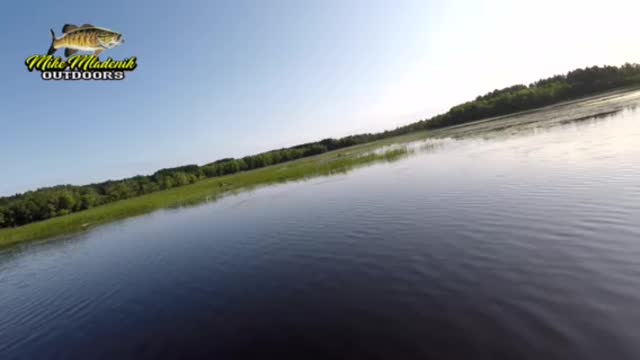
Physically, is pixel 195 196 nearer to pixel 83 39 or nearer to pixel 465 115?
pixel 83 39

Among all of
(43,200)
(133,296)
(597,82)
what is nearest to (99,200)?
(43,200)

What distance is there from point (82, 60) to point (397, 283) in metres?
28.4

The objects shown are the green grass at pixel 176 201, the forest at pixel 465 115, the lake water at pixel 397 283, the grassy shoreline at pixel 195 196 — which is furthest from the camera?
the forest at pixel 465 115

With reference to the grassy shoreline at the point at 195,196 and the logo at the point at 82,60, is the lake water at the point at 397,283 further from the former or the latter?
the grassy shoreline at the point at 195,196

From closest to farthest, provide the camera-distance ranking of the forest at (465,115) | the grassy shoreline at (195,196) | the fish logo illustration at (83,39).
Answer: the fish logo illustration at (83,39) < the grassy shoreline at (195,196) < the forest at (465,115)

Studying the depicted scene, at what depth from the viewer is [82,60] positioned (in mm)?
25250

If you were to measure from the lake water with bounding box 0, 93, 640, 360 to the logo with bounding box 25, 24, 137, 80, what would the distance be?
1375cm

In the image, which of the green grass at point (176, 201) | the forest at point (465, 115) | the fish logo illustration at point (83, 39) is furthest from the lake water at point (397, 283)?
the forest at point (465, 115)

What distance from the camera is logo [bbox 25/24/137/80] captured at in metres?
19.8

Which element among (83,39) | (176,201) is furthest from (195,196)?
(83,39)

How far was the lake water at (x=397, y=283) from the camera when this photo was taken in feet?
23.4

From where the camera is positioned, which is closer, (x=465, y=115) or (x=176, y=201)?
(x=176, y=201)

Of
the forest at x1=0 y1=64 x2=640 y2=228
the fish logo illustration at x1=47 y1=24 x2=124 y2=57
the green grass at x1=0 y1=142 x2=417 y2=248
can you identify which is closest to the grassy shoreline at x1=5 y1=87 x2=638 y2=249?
the green grass at x1=0 y1=142 x2=417 y2=248

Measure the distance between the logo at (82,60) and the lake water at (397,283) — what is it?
13749 mm
